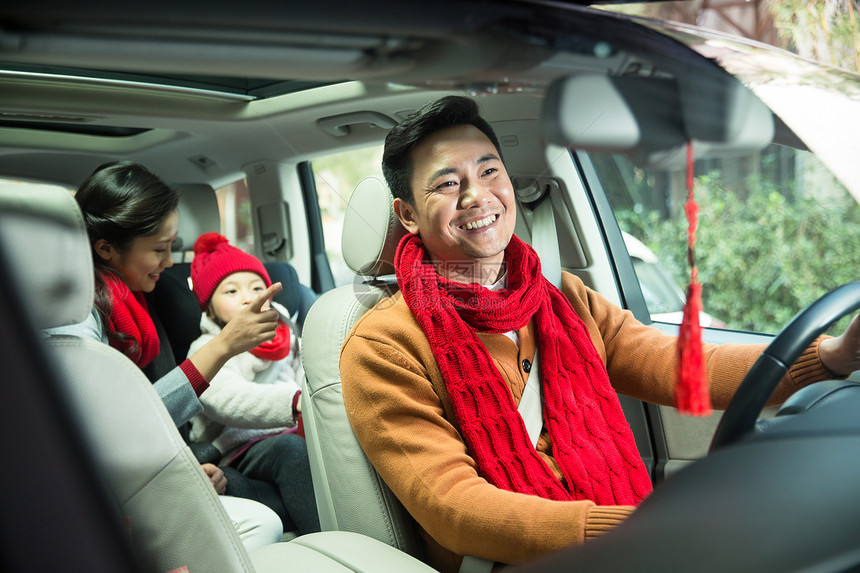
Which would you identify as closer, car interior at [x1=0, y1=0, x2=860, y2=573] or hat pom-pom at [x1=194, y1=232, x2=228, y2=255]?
car interior at [x1=0, y1=0, x2=860, y2=573]

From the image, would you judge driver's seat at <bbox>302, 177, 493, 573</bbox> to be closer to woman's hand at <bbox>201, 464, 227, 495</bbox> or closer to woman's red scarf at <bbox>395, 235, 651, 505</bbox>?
woman's red scarf at <bbox>395, 235, 651, 505</bbox>

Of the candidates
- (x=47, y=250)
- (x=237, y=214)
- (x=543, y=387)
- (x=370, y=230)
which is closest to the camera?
(x=47, y=250)

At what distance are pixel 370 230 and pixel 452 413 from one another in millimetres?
378

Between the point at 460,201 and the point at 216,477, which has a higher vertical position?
the point at 460,201

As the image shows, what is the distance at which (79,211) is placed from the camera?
79cm

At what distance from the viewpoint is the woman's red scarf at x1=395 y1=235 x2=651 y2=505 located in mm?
1076

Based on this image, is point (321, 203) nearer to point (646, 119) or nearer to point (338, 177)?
point (338, 177)

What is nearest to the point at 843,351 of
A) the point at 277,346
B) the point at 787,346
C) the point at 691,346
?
the point at 787,346

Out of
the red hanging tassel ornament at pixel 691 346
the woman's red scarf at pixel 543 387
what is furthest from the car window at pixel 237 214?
the red hanging tassel ornament at pixel 691 346

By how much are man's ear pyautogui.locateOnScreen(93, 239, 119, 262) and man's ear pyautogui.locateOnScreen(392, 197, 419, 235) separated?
14.8 inches

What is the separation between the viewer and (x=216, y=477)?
3.04ft

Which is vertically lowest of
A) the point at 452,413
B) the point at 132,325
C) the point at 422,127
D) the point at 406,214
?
the point at 452,413

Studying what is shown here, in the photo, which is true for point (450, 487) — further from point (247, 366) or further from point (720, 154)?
point (720, 154)

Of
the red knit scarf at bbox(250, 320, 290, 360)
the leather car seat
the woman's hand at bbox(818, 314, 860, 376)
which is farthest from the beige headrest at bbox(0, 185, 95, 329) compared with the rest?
the woman's hand at bbox(818, 314, 860, 376)
